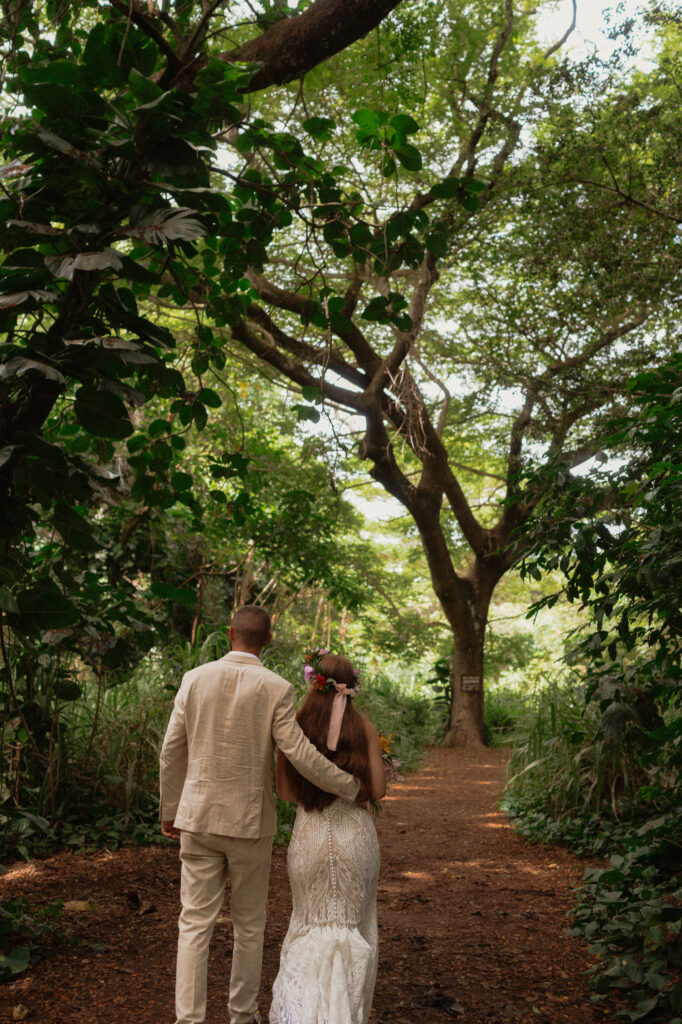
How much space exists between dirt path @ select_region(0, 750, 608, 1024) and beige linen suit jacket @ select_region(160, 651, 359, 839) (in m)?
1.11

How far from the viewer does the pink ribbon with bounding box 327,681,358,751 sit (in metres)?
3.46

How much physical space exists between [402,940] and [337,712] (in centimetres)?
220

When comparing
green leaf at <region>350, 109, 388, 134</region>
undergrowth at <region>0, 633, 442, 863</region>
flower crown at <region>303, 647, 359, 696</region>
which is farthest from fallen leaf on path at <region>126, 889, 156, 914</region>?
green leaf at <region>350, 109, 388, 134</region>

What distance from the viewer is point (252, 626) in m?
3.54

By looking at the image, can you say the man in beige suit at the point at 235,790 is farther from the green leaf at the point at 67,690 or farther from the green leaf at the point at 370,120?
the green leaf at the point at 370,120

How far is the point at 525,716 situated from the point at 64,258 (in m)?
7.34

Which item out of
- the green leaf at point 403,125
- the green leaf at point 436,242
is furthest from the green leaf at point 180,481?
the green leaf at point 403,125

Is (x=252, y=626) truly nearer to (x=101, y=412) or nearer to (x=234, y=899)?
(x=234, y=899)

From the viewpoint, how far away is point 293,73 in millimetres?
3555

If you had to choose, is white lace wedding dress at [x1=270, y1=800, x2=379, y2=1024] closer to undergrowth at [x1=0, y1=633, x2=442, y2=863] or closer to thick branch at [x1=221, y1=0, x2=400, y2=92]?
undergrowth at [x1=0, y1=633, x2=442, y2=863]

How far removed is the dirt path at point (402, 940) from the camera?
12.3 ft

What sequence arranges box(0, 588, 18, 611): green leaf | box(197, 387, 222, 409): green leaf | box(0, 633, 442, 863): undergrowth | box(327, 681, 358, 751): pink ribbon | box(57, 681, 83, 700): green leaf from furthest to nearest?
box(0, 633, 442, 863): undergrowth
box(57, 681, 83, 700): green leaf
box(197, 387, 222, 409): green leaf
box(327, 681, 358, 751): pink ribbon
box(0, 588, 18, 611): green leaf

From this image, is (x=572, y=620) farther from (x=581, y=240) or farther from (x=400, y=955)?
(x=400, y=955)

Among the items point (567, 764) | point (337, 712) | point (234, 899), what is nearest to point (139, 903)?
point (234, 899)
